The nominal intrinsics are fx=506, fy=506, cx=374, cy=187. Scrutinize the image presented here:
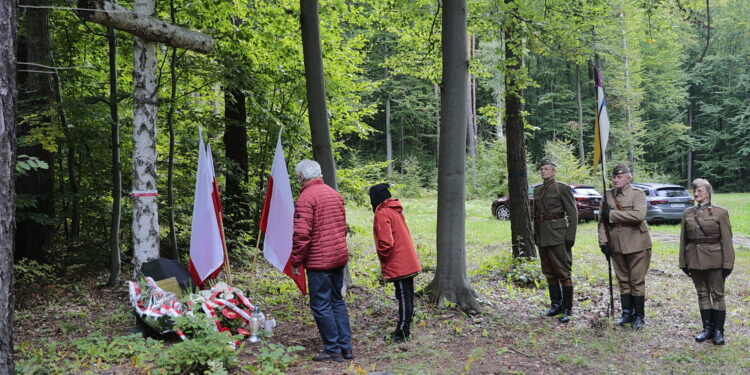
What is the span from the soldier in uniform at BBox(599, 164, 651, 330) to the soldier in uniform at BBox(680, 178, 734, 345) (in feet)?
1.45

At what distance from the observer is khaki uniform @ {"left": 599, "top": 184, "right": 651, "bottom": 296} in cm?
594

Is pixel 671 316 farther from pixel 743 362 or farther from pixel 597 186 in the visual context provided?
pixel 597 186

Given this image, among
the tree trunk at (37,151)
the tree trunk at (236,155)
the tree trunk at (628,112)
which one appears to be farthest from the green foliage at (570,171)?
the tree trunk at (37,151)

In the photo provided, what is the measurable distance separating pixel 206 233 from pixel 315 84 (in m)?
2.74

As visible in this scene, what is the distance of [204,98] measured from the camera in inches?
401

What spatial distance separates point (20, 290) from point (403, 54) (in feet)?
27.0

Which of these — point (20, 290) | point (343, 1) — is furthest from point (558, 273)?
point (20, 290)

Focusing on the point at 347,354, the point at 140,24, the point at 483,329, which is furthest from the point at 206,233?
the point at 483,329

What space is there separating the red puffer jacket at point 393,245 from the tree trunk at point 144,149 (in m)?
2.49

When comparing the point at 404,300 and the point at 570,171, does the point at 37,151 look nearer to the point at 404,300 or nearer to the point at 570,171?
the point at 404,300

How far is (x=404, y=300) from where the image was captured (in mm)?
5258

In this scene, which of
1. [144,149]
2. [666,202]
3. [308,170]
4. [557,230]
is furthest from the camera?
[666,202]

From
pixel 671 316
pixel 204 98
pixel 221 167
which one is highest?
pixel 204 98

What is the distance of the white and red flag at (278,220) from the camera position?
212 inches
